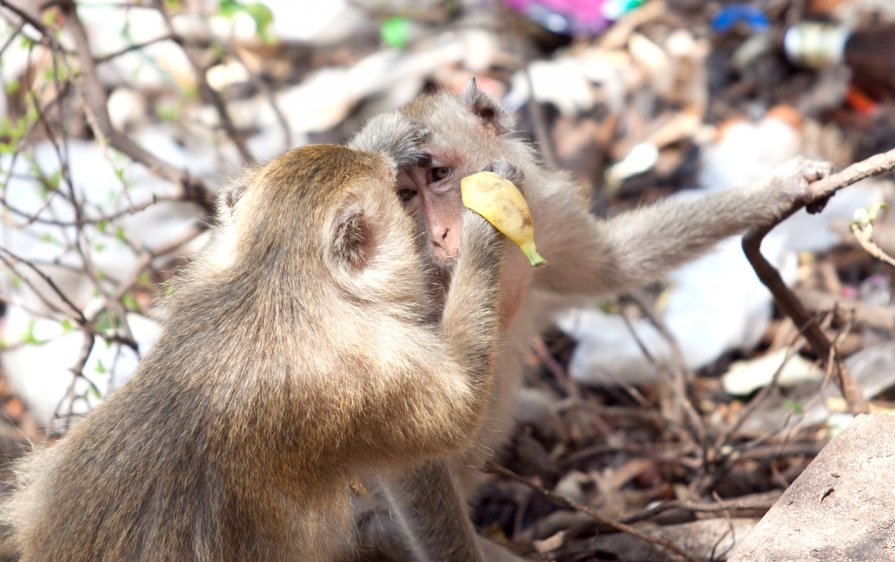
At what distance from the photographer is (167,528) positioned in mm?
2330

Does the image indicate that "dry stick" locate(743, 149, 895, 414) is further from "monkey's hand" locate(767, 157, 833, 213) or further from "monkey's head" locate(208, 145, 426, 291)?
"monkey's head" locate(208, 145, 426, 291)

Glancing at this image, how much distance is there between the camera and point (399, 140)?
2809 mm

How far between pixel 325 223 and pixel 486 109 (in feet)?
3.13

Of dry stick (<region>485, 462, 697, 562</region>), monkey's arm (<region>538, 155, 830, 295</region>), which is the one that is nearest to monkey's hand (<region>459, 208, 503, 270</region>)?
monkey's arm (<region>538, 155, 830, 295</region>)

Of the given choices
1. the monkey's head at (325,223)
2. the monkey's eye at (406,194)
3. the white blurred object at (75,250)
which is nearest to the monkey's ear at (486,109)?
the monkey's eye at (406,194)

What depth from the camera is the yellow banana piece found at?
2.53 metres

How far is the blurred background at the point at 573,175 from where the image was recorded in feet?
12.0

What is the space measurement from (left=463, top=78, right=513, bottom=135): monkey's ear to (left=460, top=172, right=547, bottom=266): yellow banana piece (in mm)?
637

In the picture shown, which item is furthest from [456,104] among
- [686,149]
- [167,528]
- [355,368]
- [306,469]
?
[686,149]

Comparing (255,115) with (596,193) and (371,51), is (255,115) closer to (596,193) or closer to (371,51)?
(371,51)

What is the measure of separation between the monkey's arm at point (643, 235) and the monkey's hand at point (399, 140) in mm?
592

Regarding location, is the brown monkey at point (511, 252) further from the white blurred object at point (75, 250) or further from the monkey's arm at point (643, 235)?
the white blurred object at point (75, 250)

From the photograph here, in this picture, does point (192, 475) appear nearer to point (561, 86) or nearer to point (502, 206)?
point (502, 206)

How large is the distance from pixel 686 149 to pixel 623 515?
256 cm
